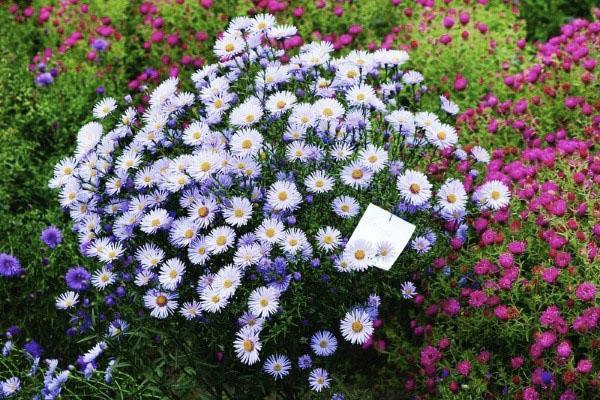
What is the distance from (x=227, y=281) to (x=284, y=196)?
33cm

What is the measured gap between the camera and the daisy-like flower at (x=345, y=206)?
231 cm

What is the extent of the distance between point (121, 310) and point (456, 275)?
→ 1.34 m

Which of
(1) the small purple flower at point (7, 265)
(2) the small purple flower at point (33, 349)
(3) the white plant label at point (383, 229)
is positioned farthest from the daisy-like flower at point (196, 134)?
(2) the small purple flower at point (33, 349)

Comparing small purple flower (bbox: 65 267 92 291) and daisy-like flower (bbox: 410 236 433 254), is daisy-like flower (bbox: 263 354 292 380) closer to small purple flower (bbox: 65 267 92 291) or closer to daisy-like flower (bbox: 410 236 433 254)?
daisy-like flower (bbox: 410 236 433 254)

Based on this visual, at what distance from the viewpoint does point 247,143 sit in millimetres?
2314

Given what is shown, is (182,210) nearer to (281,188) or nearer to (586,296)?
(281,188)

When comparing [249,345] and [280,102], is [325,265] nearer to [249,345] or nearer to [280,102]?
[249,345]

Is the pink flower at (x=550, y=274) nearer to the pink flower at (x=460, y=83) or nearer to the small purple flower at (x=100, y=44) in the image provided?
the pink flower at (x=460, y=83)

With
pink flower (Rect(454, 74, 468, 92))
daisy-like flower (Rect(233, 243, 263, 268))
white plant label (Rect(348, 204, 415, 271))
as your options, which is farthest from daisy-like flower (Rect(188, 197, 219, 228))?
pink flower (Rect(454, 74, 468, 92))

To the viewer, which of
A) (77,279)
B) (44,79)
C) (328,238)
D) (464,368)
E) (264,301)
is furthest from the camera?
(44,79)

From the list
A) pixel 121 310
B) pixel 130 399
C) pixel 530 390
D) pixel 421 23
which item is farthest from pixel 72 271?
pixel 421 23

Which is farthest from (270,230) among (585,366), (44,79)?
(44,79)

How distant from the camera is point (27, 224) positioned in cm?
344

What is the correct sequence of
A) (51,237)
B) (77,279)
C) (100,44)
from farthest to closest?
(100,44)
(51,237)
(77,279)
